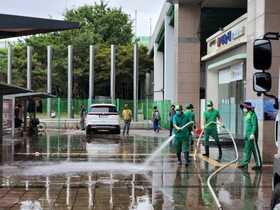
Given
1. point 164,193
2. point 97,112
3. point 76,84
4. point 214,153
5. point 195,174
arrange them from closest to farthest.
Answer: point 164,193 < point 195,174 < point 214,153 < point 97,112 < point 76,84

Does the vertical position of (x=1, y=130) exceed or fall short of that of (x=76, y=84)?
it falls short

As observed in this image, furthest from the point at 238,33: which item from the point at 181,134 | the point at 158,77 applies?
the point at 158,77

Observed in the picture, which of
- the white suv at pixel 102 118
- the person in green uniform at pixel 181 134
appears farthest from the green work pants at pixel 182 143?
the white suv at pixel 102 118

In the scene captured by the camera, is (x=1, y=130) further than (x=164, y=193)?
Yes

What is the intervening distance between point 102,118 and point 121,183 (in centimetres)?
1558

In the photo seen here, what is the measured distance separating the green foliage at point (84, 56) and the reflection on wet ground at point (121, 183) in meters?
33.5

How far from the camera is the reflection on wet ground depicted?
7785mm

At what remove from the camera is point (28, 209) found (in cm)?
729

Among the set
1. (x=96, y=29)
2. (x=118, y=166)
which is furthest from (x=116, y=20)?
(x=118, y=166)

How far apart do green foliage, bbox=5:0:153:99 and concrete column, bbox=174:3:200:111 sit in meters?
21.7

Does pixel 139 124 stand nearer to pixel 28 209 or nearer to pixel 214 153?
pixel 214 153

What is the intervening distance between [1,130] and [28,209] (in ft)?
48.6

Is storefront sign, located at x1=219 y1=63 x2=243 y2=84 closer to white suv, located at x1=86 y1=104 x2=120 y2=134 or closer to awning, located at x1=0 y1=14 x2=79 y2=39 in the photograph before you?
white suv, located at x1=86 y1=104 x2=120 y2=134

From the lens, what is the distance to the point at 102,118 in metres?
25.1
